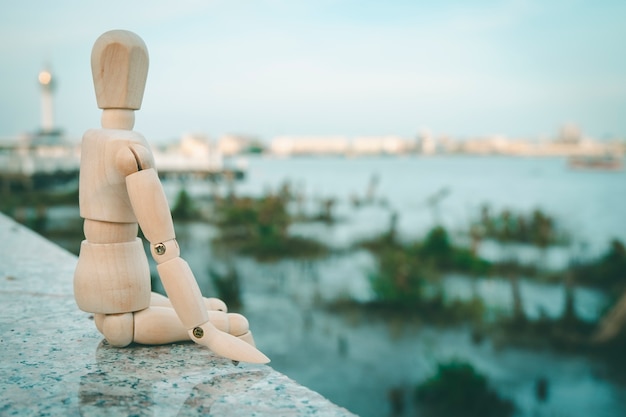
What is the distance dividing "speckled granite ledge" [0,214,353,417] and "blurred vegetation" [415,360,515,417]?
13.1 feet

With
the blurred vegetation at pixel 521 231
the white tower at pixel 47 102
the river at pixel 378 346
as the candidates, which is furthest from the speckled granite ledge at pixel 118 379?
the white tower at pixel 47 102

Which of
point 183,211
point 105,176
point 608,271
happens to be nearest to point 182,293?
point 105,176

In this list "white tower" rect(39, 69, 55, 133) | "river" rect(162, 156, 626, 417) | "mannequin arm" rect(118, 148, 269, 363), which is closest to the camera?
"mannequin arm" rect(118, 148, 269, 363)

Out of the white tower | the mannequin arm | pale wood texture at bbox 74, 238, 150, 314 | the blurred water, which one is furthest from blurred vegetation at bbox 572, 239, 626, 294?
the white tower

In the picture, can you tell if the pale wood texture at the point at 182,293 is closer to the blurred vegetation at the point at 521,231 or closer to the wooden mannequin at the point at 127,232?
the wooden mannequin at the point at 127,232

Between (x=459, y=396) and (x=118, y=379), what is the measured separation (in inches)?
179

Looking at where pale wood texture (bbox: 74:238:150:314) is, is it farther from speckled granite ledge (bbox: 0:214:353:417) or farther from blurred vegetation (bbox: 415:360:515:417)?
blurred vegetation (bbox: 415:360:515:417)

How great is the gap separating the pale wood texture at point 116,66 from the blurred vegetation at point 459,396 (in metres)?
4.58

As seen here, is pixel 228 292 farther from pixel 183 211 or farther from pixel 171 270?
pixel 183 211

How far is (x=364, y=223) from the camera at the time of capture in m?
22.5

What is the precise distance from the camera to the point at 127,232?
2.34 m

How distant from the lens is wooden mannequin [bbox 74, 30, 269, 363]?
2.20 meters

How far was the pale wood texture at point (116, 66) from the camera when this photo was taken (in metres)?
2.27

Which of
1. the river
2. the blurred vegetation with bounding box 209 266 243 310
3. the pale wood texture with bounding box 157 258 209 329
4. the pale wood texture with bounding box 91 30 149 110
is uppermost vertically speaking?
the pale wood texture with bounding box 91 30 149 110
